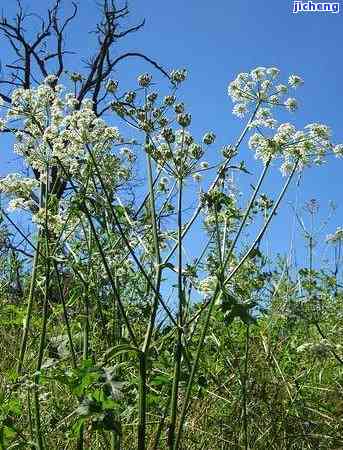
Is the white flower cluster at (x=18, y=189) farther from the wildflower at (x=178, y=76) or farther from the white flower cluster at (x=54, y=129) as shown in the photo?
the wildflower at (x=178, y=76)

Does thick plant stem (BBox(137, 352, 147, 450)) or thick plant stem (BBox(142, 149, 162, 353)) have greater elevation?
thick plant stem (BBox(142, 149, 162, 353))

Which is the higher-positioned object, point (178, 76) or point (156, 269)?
point (178, 76)

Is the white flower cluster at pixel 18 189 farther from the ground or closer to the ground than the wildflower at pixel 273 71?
closer to the ground

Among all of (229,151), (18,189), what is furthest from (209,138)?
(18,189)

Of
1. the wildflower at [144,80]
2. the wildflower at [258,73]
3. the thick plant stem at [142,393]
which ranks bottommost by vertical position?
the thick plant stem at [142,393]

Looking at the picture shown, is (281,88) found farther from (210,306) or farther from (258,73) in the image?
(210,306)

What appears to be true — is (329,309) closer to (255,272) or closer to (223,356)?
(255,272)

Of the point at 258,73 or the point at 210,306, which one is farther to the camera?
the point at 258,73

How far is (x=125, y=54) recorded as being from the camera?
16.0 meters

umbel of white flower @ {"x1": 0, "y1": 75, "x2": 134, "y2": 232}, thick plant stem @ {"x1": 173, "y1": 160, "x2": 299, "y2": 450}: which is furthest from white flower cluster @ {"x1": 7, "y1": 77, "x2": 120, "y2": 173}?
thick plant stem @ {"x1": 173, "y1": 160, "x2": 299, "y2": 450}

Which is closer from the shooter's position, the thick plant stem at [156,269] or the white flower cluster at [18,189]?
the thick plant stem at [156,269]

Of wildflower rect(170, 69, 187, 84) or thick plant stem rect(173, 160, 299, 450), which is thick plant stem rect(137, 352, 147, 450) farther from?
wildflower rect(170, 69, 187, 84)

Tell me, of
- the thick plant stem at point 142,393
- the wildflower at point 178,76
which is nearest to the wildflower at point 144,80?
the wildflower at point 178,76

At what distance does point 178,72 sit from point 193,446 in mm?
1906
